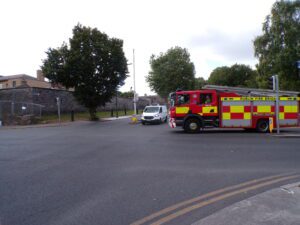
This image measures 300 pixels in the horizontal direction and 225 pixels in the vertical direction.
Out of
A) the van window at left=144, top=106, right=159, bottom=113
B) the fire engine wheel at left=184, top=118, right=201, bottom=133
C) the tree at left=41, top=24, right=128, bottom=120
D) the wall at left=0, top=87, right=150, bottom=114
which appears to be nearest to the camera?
the fire engine wheel at left=184, top=118, right=201, bottom=133

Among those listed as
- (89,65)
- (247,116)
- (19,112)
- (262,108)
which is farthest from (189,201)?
(19,112)

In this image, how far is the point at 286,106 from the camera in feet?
48.6

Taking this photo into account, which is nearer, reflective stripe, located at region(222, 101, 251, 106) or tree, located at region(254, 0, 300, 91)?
reflective stripe, located at region(222, 101, 251, 106)

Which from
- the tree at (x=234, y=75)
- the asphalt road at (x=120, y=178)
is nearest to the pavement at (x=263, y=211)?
the asphalt road at (x=120, y=178)

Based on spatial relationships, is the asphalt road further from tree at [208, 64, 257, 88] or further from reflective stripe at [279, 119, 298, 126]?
tree at [208, 64, 257, 88]

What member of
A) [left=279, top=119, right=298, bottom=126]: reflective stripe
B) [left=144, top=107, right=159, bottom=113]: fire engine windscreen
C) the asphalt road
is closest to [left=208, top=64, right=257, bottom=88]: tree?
[left=144, top=107, right=159, bottom=113]: fire engine windscreen

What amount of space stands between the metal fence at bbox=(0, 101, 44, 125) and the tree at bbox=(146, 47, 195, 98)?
28117 mm

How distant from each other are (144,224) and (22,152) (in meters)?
7.96

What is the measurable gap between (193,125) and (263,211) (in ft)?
37.1

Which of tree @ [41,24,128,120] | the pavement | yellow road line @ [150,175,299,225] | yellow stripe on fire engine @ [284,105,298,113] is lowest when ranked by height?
yellow road line @ [150,175,299,225]

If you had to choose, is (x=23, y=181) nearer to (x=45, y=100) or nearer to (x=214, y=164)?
(x=214, y=164)

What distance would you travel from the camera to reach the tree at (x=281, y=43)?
1066 inches

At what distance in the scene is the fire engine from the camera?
1467 centimetres

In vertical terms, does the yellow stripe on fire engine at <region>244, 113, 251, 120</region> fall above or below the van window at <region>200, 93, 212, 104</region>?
below
